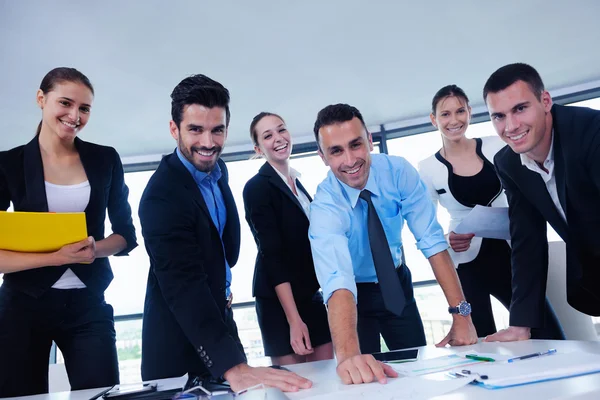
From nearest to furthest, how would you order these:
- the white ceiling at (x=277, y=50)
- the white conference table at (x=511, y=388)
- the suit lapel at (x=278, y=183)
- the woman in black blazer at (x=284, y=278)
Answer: the white conference table at (x=511, y=388) < the woman in black blazer at (x=284, y=278) < the suit lapel at (x=278, y=183) < the white ceiling at (x=277, y=50)

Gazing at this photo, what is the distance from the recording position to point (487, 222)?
6.08 feet

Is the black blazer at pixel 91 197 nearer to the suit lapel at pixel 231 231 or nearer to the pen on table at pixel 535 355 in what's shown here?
the suit lapel at pixel 231 231

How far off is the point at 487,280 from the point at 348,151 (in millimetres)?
976

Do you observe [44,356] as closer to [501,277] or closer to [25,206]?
[25,206]

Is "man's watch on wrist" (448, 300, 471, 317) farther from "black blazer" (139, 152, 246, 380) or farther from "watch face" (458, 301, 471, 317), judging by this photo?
"black blazer" (139, 152, 246, 380)

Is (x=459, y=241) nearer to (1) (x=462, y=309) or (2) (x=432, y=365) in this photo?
(1) (x=462, y=309)

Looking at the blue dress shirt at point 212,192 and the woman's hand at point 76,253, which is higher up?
the blue dress shirt at point 212,192

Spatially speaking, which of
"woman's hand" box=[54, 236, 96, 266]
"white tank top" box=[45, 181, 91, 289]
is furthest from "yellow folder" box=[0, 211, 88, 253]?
"white tank top" box=[45, 181, 91, 289]

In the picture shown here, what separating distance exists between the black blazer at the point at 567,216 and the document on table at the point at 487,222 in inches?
5.7

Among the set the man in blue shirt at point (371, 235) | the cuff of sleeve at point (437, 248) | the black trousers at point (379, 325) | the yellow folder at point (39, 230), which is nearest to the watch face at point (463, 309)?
the man in blue shirt at point (371, 235)

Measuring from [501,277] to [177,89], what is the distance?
1.65m

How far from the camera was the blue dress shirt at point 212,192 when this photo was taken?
5.18 ft

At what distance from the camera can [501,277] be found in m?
2.04

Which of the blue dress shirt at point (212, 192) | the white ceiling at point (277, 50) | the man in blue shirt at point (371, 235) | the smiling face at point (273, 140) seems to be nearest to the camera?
the man in blue shirt at point (371, 235)
